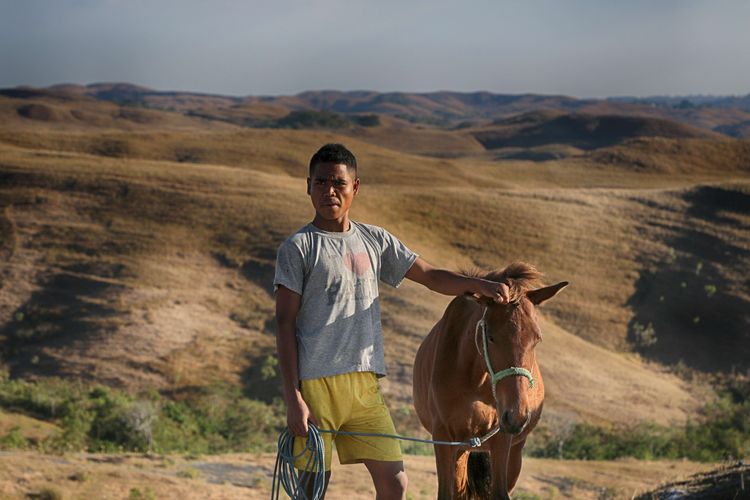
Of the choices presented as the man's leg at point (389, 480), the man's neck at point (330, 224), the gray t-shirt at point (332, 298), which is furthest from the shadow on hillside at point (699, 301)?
the man's neck at point (330, 224)

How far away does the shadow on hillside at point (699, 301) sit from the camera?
22.8 metres

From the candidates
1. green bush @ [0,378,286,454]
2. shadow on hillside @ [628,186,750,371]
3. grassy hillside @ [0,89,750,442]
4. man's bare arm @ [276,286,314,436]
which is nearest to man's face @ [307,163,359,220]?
man's bare arm @ [276,286,314,436]

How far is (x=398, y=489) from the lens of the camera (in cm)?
360

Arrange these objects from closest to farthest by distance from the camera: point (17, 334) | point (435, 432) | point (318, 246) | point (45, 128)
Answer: point (318, 246) < point (435, 432) < point (17, 334) < point (45, 128)

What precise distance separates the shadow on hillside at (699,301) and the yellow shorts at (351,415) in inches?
807

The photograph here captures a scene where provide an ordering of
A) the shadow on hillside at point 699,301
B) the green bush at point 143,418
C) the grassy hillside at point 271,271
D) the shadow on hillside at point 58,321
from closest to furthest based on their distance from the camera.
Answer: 1. the green bush at point 143,418
2. the grassy hillside at point 271,271
3. the shadow on hillside at point 58,321
4. the shadow on hillside at point 699,301

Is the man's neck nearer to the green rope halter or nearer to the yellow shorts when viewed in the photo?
the yellow shorts

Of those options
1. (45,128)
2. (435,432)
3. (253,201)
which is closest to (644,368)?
(253,201)

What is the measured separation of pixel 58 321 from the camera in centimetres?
2036

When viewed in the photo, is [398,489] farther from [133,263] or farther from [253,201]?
[253,201]

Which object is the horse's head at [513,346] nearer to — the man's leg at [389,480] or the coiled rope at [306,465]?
the coiled rope at [306,465]

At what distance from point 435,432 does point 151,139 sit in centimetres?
4169

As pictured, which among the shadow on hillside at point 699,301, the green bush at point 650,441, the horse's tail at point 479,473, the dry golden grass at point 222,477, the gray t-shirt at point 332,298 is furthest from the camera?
the shadow on hillside at point 699,301

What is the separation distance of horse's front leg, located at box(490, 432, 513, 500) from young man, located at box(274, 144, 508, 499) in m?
0.82
